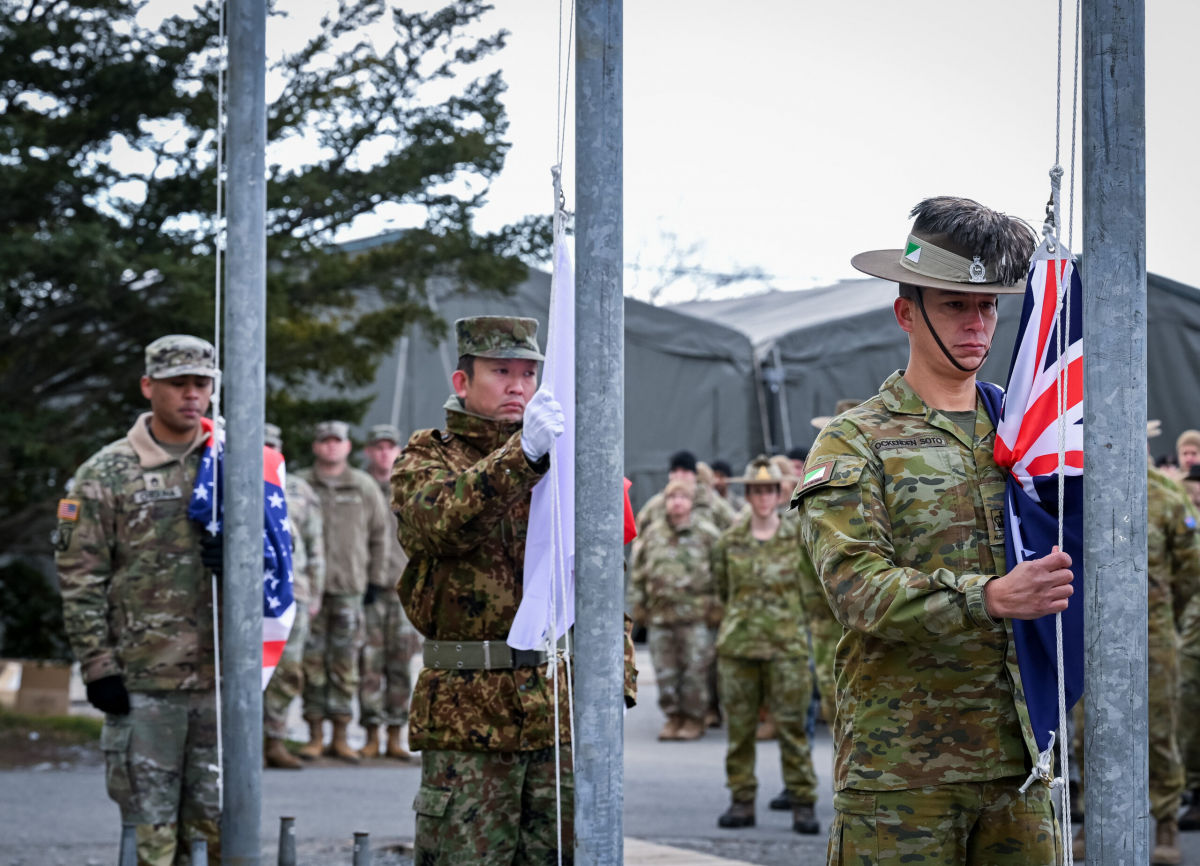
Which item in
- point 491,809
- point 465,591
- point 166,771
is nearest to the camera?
point 491,809

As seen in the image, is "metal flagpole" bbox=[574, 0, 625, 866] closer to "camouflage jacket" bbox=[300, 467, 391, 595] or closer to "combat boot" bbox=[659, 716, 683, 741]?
"camouflage jacket" bbox=[300, 467, 391, 595]

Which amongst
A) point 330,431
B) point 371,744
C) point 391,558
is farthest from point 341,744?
point 330,431

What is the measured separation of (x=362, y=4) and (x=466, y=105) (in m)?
1.00

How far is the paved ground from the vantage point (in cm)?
806

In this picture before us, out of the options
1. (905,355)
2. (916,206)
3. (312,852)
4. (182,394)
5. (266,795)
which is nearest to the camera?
(916,206)

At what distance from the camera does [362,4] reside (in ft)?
35.7

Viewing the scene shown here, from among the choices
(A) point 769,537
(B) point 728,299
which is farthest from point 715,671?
(B) point 728,299

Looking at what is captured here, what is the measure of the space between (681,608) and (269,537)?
7.78 metres

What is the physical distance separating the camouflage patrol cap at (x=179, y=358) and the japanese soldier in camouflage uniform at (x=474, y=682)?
1512 mm

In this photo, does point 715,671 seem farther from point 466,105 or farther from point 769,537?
point 466,105

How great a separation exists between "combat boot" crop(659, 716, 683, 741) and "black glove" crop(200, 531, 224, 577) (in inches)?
330

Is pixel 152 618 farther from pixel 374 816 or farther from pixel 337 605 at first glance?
pixel 337 605

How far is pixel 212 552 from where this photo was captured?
229 inches

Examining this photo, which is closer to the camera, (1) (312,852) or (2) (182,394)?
(2) (182,394)
